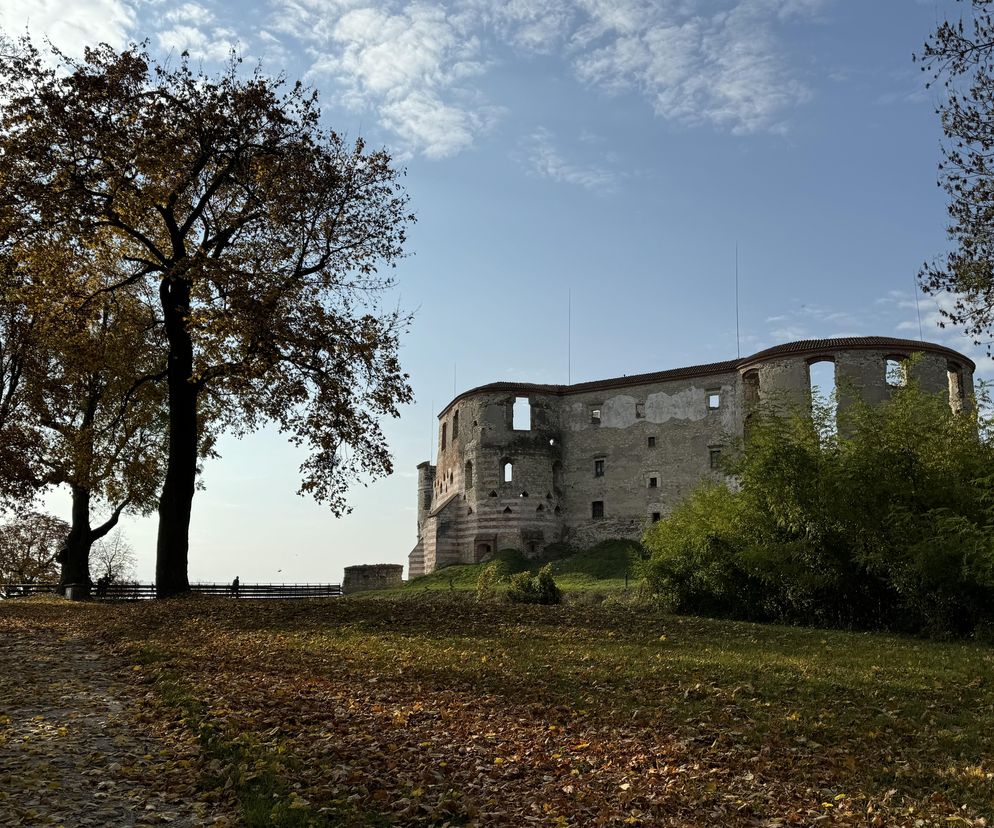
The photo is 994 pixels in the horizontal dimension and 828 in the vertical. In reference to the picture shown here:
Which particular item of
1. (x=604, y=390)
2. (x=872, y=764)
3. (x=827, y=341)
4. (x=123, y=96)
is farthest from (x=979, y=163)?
(x=604, y=390)

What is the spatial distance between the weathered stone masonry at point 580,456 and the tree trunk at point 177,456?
2918 cm

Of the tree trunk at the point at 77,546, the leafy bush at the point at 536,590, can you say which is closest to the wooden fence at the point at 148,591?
the tree trunk at the point at 77,546

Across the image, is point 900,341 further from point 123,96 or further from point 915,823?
point 915,823

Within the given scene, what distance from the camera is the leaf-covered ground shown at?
21.1ft

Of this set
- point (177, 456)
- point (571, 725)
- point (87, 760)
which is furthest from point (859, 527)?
point (177, 456)

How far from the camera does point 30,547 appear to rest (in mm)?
42188

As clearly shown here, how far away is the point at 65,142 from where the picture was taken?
19.1 metres

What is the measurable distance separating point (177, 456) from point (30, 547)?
26.4m

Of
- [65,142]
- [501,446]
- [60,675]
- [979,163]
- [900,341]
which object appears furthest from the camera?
[501,446]

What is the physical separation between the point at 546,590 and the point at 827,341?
23.8m

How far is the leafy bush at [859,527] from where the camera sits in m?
15.5

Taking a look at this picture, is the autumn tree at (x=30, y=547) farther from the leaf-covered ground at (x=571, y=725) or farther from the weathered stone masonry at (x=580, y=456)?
the leaf-covered ground at (x=571, y=725)

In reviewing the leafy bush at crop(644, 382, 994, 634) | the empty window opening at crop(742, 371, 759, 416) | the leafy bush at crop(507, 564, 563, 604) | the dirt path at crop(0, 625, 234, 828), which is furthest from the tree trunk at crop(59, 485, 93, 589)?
the empty window opening at crop(742, 371, 759, 416)

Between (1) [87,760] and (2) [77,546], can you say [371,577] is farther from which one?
(1) [87,760]
